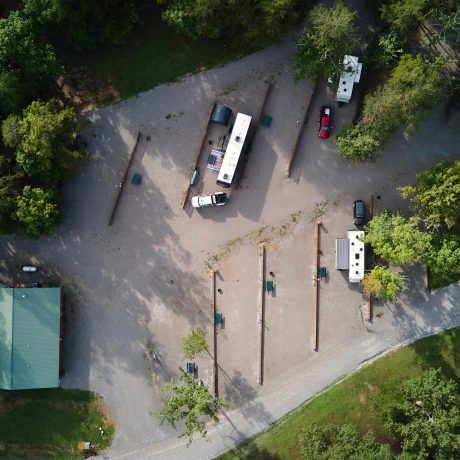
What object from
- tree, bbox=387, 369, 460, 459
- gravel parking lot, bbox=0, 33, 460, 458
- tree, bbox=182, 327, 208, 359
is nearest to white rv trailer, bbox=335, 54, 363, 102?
gravel parking lot, bbox=0, 33, 460, 458

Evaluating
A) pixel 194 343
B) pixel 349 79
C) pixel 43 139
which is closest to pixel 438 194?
pixel 349 79

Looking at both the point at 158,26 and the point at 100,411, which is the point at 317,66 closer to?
the point at 158,26

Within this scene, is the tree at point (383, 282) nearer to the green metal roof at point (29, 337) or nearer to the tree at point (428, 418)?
the tree at point (428, 418)

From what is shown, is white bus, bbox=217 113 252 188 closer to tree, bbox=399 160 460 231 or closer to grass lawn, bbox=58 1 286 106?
grass lawn, bbox=58 1 286 106

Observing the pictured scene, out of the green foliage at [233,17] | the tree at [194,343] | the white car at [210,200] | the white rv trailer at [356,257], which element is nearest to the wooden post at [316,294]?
the white rv trailer at [356,257]

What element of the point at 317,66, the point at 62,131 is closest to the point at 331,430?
the point at 317,66

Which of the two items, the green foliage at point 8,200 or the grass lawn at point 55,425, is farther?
the grass lawn at point 55,425

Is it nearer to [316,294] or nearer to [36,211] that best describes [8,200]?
[36,211]
